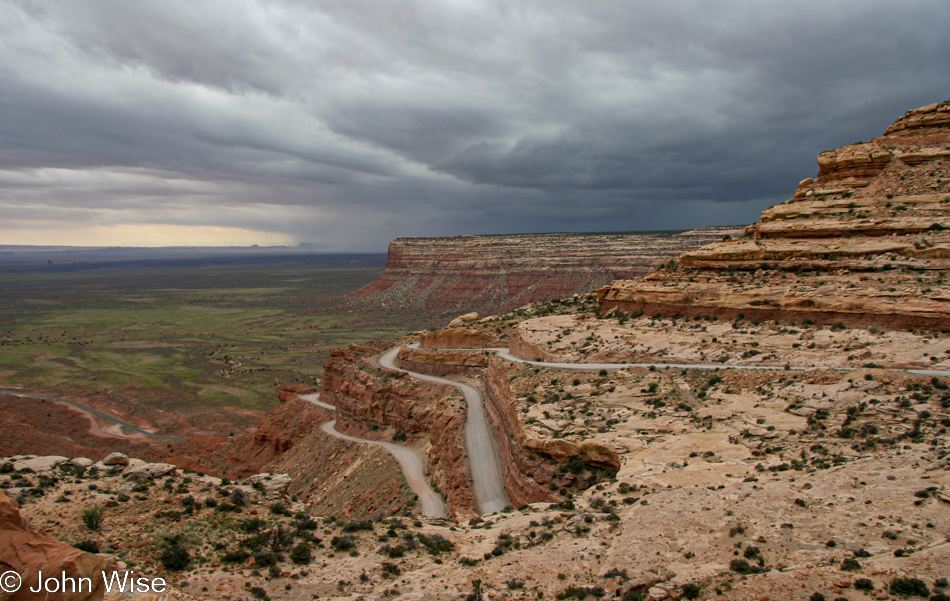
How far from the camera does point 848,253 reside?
1136 inches

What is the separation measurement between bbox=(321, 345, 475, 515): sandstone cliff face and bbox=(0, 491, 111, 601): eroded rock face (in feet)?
58.2

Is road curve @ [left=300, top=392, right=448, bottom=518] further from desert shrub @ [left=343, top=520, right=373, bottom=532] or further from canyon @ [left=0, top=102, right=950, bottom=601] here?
desert shrub @ [left=343, top=520, right=373, bottom=532]

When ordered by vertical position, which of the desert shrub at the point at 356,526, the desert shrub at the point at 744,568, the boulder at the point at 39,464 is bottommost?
the desert shrub at the point at 356,526

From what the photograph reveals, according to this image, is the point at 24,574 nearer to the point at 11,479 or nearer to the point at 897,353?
the point at 11,479

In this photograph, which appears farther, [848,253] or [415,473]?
[415,473]

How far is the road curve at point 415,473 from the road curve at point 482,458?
2.34 meters

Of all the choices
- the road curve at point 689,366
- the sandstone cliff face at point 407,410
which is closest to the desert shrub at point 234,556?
the sandstone cliff face at point 407,410

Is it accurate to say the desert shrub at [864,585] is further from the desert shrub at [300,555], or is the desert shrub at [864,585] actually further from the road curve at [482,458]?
the road curve at [482,458]

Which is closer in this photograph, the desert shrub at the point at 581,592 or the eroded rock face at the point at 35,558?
the eroded rock face at the point at 35,558

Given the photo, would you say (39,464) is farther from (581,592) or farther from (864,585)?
(864,585)

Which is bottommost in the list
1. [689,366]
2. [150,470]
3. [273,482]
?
[273,482]

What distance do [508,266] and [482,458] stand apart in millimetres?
128446

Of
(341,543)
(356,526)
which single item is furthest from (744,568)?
(356,526)

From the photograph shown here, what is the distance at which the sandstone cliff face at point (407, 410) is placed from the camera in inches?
1147
